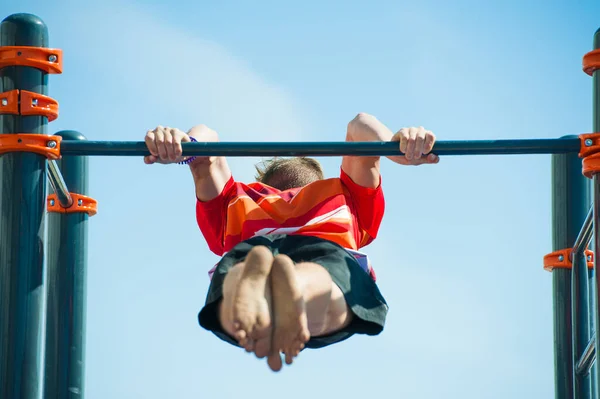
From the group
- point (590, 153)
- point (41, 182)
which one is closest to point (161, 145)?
point (41, 182)

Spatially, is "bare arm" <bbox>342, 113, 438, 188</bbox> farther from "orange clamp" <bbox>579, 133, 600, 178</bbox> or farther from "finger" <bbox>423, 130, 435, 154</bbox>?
"orange clamp" <bbox>579, 133, 600, 178</bbox>

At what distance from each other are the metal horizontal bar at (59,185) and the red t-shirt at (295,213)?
1.57 ft

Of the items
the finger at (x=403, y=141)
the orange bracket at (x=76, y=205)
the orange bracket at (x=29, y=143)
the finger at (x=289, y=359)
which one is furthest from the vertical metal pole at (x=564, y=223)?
the orange bracket at (x=29, y=143)

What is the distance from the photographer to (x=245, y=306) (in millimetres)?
3027

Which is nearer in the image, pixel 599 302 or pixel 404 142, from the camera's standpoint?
pixel 599 302

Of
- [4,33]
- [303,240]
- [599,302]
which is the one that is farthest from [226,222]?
[599,302]

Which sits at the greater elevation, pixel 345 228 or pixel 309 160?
pixel 309 160

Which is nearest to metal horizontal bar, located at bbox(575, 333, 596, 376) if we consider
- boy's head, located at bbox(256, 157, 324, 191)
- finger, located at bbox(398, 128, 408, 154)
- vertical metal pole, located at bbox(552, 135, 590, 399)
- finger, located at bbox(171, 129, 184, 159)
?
vertical metal pole, located at bbox(552, 135, 590, 399)

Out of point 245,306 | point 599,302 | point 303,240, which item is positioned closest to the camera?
point 245,306

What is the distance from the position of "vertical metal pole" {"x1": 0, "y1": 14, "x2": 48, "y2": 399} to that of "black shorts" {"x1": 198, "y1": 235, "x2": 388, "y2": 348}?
534 millimetres

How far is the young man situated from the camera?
121 inches

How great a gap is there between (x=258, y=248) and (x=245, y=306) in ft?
0.55

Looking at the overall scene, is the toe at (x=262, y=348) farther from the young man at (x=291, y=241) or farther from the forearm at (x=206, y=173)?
the forearm at (x=206, y=173)

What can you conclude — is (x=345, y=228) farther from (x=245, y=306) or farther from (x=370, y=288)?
(x=245, y=306)
